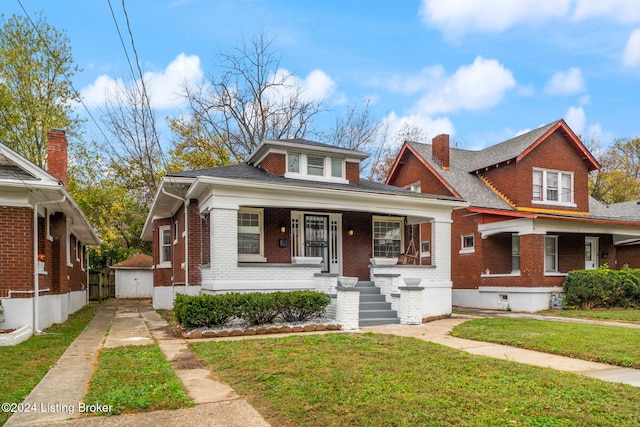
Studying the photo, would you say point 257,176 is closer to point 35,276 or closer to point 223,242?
point 223,242

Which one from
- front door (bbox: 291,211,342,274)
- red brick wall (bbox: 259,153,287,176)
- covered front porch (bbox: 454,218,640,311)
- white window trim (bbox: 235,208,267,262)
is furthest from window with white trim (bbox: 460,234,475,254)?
white window trim (bbox: 235,208,267,262)

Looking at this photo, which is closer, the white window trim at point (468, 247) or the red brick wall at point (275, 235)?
the red brick wall at point (275, 235)

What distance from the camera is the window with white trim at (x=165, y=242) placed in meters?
19.5

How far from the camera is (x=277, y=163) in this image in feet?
50.9

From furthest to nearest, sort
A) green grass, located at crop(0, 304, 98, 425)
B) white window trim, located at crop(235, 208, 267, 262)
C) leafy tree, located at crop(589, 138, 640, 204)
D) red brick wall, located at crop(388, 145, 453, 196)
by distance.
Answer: leafy tree, located at crop(589, 138, 640, 204), red brick wall, located at crop(388, 145, 453, 196), white window trim, located at crop(235, 208, 267, 262), green grass, located at crop(0, 304, 98, 425)

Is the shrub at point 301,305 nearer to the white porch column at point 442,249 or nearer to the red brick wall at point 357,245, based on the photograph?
the red brick wall at point 357,245

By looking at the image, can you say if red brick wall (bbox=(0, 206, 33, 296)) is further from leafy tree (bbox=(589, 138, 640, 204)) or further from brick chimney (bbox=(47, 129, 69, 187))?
leafy tree (bbox=(589, 138, 640, 204))

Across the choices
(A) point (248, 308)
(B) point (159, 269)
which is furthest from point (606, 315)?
(B) point (159, 269)

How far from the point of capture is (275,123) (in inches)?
1238

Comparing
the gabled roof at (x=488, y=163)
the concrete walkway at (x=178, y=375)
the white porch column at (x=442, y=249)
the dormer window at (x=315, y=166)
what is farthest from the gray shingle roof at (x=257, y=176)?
the gabled roof at (x=488, y=163)

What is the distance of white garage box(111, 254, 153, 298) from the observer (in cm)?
2862

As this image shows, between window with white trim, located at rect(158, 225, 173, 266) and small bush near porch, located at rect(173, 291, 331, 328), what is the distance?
854 cm

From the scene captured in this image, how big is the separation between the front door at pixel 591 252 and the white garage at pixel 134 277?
23.2m

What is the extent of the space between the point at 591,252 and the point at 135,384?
2137cm
